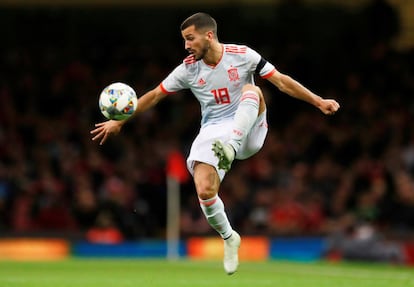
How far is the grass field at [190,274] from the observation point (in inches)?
500

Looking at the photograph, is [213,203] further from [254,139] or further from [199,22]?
[199,22]

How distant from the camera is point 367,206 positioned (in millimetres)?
19891

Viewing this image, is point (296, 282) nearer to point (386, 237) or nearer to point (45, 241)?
point (386, 237)

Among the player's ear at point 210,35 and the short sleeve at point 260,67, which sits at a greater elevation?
the player's ear at point 210,35

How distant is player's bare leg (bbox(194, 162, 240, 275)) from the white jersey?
67cm

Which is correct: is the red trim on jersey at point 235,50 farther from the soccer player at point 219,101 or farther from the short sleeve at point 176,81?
the short sleeve at point 176,81

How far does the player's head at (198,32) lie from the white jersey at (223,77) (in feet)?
0.94

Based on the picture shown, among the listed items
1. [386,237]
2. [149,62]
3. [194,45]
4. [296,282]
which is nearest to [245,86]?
[194,45]

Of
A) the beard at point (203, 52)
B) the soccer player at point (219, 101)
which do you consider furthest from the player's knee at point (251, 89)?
the beard at point (203, 52)

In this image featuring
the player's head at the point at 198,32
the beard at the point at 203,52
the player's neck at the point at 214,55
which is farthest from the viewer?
the player's neck at the point at 214,55

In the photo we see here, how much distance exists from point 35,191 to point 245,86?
1058cm

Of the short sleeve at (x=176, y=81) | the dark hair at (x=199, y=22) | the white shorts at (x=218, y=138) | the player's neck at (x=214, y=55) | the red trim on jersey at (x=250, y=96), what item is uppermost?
the dark hair at (x=199, y=22)

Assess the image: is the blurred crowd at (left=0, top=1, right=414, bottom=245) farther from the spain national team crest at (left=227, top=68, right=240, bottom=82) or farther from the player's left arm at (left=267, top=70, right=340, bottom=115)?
the spain national team crest at (left=227, top=68, right=240, bottom=82)

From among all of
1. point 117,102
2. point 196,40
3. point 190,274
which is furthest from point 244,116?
point 190,274
